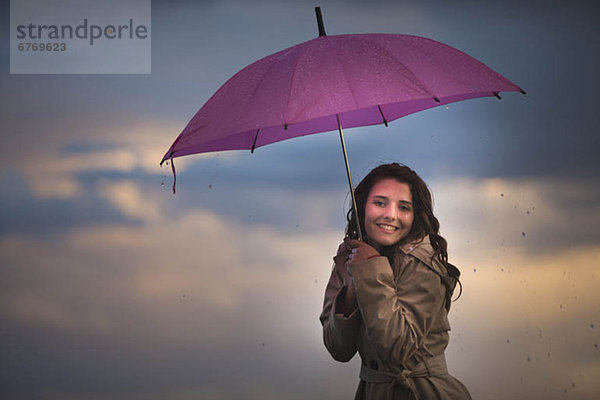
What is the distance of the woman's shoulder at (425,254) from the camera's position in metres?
2.50

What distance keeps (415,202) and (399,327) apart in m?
0.54

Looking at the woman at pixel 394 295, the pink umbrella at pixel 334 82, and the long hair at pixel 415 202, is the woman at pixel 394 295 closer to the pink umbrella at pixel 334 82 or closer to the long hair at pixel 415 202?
the long hair at pixel 415 202

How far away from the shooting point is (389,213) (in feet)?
8.64

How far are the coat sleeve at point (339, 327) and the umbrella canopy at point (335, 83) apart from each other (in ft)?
2.15

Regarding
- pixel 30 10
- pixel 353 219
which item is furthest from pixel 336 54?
pixel 30 10

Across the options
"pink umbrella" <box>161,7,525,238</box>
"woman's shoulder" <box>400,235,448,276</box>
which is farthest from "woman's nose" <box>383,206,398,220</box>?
"pink umbrella" <box>161,7,525,238</box>

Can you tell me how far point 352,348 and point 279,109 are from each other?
918mm

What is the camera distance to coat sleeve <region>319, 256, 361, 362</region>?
2.52m

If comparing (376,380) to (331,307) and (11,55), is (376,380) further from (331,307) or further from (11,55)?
(11,55)

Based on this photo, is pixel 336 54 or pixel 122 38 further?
pixel 122 38

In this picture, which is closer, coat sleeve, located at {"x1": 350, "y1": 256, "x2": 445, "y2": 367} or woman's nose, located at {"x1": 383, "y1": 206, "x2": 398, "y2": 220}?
coat sleeve, located at {"x1": 350, "y1": 256, "x2": 445, "y2": 367}

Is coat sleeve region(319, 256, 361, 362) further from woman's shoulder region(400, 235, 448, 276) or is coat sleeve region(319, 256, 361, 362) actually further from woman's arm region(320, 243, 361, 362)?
woman's shoulder region(400, 235, 448, 276)

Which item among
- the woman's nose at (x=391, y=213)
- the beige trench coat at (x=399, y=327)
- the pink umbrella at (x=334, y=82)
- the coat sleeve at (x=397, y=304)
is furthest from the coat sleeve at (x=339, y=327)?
the pink umbrella at (x=334, y=82)

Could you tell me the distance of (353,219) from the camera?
282 cm
